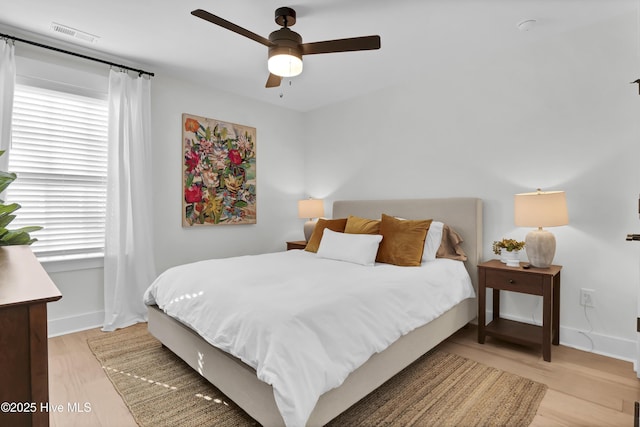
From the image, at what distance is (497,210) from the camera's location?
3.10 m

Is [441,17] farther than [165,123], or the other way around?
[165,123]

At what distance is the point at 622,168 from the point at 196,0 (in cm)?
336

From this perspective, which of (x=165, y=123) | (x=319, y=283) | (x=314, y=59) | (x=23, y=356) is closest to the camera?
(x=23, y=356)

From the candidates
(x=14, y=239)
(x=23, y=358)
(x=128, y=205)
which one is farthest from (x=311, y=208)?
(x=23, y=358)

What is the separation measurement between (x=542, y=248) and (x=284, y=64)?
2394 mm

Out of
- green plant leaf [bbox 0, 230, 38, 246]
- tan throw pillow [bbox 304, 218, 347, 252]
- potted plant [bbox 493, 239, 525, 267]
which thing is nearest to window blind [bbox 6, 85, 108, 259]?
green plant leaf [bbox 0, 230, 38, 246]

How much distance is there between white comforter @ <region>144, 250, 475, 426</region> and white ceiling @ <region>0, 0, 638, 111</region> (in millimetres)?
1922

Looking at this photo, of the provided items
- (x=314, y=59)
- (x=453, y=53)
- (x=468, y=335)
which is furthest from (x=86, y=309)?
(x=453, y=53)

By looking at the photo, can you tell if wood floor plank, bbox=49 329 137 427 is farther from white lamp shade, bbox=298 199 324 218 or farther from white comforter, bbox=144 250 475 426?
white lamp shade, bbox=298 199 324 218

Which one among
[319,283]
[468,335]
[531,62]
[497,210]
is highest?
[531,62]

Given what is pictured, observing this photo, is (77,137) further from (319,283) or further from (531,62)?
(531,62)

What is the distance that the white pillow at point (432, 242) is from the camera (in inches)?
117

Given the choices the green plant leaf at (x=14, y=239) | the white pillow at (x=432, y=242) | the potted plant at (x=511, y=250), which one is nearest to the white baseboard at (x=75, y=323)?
the green plant leaf at (x=14, y=239)

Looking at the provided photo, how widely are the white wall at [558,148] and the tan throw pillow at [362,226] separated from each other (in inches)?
29.3
